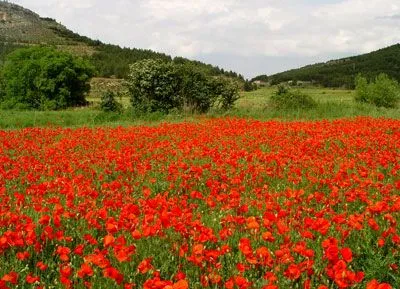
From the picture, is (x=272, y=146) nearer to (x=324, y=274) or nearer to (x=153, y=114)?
(x=324, y=274)

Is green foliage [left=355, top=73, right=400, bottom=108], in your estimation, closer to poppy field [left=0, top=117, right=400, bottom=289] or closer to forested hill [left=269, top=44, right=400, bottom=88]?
poppy field [left=0, top=117, right=400, bottom=289]

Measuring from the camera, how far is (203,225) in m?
4.47

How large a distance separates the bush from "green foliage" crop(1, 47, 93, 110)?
25104 mm

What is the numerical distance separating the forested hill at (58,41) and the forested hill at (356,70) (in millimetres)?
35638

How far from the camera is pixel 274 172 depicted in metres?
8.11

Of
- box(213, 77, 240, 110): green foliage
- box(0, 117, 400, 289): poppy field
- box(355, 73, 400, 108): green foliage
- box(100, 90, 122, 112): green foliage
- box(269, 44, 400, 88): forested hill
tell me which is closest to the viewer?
box(0, 117, 400, 289): poppy field

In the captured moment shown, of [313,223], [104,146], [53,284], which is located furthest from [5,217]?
[104,146]

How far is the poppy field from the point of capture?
3.82 metres

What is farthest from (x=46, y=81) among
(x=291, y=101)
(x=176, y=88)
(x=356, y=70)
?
(x=356, y=70)

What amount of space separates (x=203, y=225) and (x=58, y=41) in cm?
12959

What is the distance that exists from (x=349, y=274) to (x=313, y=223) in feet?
3.53

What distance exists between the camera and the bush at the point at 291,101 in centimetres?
2747

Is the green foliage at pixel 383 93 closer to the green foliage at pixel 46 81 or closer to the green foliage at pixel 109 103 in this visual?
the green foliage at pixel 109 103

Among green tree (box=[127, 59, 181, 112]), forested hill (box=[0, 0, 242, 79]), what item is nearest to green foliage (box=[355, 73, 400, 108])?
forested hill (box=[0, 0, 242, 79])
